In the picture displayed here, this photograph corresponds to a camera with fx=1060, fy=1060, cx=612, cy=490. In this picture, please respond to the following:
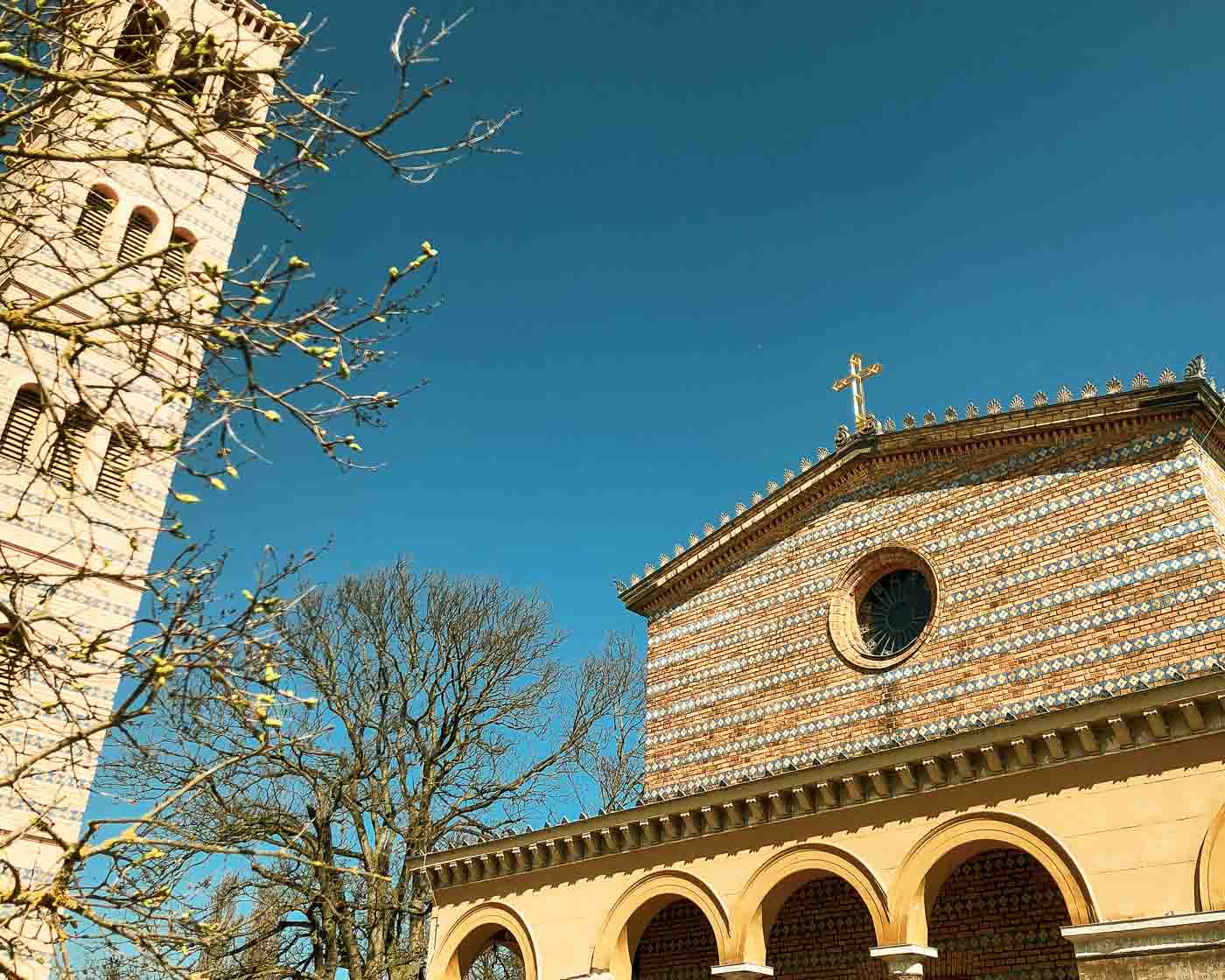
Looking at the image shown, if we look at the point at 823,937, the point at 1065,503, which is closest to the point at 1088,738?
the point at 1065,503

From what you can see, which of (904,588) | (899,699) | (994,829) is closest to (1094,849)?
(994,829)

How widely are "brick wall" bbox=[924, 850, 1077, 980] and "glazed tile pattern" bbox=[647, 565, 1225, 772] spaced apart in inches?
93.5

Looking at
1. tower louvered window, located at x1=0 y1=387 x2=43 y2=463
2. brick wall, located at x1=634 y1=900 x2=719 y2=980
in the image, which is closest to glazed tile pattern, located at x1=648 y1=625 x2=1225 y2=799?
brick wall, located at x1=634 y1=900 x2=719 y2=980

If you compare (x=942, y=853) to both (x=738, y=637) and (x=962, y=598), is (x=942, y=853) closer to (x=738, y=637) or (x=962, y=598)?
(x=962, y=598)

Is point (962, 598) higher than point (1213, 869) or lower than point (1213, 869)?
higher

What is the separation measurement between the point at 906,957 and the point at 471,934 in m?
7.97

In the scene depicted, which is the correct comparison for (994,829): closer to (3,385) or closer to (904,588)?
(904,588)

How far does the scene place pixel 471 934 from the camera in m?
17.4

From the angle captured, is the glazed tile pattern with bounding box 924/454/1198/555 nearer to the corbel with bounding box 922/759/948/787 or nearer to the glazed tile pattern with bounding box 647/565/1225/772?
the glazed tile pattern with bounding box 647/565/1225/772

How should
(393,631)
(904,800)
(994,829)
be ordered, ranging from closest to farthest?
(994,829) → (904,800) → (393,631)

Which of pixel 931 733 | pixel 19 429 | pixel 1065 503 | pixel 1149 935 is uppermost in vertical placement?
pixel 19 429

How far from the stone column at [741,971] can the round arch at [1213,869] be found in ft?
18.5

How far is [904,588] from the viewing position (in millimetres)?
16922

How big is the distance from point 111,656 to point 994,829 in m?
14.4
